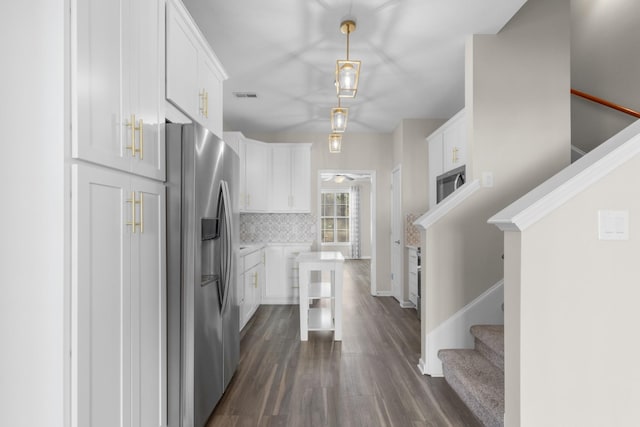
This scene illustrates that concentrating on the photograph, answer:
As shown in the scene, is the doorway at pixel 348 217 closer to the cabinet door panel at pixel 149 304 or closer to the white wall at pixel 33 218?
the cabinet door panel at pixel 149 304

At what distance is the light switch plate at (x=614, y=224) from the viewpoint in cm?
146

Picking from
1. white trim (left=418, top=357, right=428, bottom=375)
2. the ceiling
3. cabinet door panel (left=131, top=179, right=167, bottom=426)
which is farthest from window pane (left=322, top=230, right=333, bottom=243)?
cabinet door panel (left=131, top=179, right=167, bottom=426)

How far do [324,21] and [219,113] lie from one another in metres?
1.03

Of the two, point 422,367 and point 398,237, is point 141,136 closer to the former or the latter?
point 422,367

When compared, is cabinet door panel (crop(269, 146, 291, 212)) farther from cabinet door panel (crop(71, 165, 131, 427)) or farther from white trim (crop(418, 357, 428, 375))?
cabinet door panel (crop(71, 165, 131, 427))

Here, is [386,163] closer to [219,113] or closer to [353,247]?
[219,113]

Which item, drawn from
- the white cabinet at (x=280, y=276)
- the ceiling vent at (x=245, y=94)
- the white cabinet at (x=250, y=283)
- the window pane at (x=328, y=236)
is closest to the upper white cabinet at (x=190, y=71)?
the ceiling vent at (x=245, y=94)

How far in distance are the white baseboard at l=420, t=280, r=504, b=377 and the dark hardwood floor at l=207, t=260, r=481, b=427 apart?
0.24 metres

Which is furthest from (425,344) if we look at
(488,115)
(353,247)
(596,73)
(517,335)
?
(353,247)

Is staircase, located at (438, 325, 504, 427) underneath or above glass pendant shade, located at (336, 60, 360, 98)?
underneath

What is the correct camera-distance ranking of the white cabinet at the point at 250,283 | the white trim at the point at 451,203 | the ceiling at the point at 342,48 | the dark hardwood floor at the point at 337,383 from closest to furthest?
the dark hardwood floor at the point at 337,383 < the ceiling at the point at 342,48 < the white trim at the point at 451,203 < the white cabinet at the point at 250,283

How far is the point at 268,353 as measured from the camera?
10.3 feet

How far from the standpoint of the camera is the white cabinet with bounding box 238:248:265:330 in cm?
388

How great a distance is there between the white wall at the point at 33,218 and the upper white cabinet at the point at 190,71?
2.39 feet
